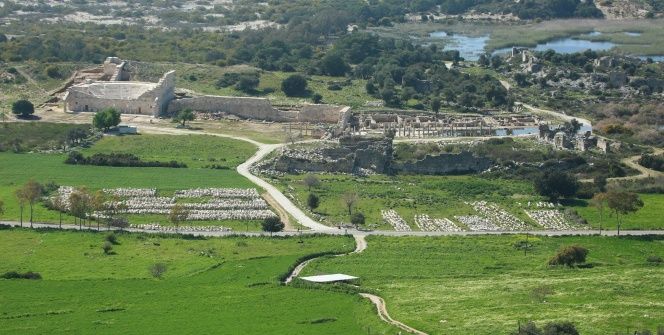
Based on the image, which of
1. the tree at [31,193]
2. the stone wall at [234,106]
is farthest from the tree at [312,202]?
the stone wall at [234,106]

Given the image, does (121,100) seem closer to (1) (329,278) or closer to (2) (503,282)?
(1) (329,278)

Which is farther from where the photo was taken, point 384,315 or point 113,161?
point 113,161

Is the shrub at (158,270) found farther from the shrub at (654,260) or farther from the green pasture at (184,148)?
the green pasture at (184,148)

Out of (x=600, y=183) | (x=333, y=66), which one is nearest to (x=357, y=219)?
(x=600, y=183)

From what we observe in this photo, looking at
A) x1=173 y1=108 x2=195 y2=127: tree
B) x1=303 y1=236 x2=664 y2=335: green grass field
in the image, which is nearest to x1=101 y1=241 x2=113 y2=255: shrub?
x1=303 y1=236 x2=664 y2=335: green grass field

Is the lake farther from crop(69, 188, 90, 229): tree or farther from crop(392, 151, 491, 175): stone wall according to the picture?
crop(69, 188, 90, 229): tree

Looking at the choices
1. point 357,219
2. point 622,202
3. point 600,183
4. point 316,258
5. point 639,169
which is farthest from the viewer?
point 639,169
